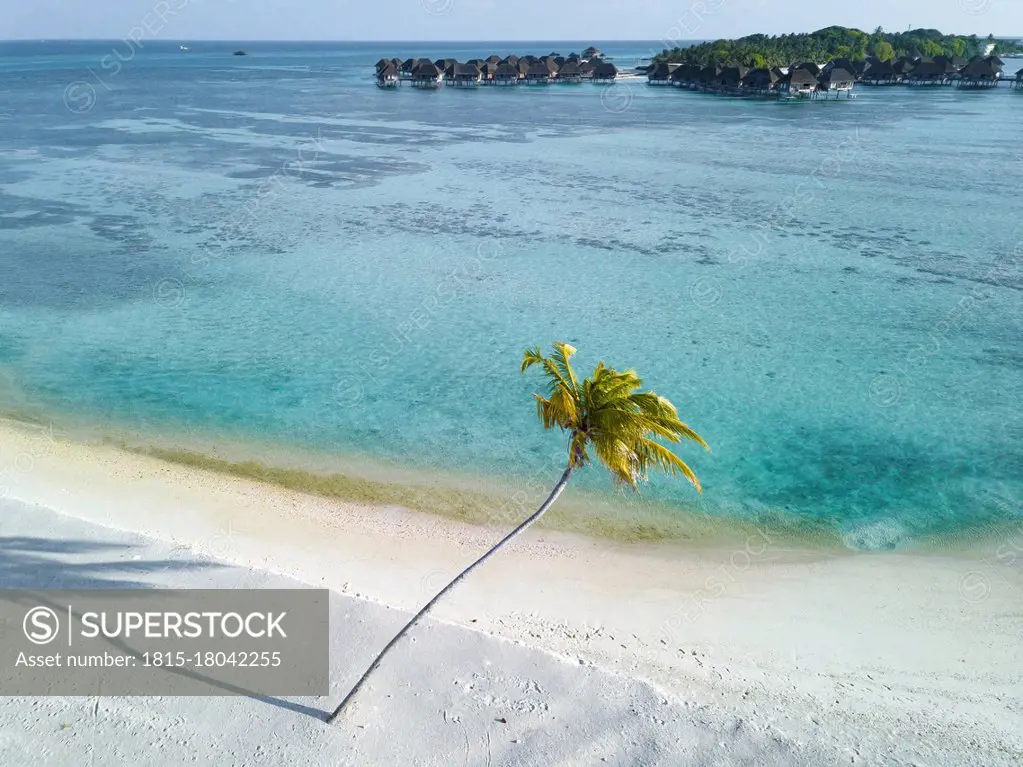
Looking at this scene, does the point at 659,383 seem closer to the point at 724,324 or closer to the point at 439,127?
the point at 724,324

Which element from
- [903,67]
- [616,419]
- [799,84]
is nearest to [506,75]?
[799,84]

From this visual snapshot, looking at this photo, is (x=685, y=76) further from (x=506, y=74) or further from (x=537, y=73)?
(x=506, y=74)

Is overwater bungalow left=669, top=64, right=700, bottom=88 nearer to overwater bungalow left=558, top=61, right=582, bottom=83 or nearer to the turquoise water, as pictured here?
overwater bungalow left=558, top=61, right=582, bottom=83

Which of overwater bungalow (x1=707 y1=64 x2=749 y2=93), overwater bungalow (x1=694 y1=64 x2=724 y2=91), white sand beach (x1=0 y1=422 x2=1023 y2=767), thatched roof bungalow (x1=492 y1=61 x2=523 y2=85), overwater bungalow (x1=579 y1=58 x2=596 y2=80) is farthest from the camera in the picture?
overwater bungalow (x1=579 y1=58 x2=596 y2=80)

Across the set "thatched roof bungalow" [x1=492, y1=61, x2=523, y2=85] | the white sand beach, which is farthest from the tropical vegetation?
the white sand beach

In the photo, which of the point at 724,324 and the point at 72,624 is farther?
the point at 724,324

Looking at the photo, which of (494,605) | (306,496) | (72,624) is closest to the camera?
(72,624)

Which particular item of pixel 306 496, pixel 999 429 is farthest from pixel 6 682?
pixel 999 429
